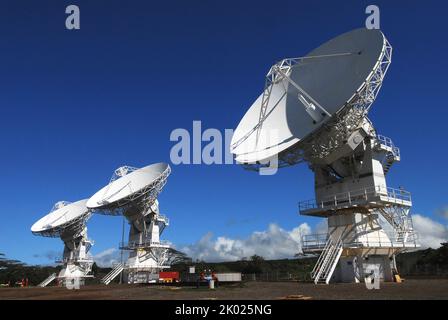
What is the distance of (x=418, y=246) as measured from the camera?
3306cm

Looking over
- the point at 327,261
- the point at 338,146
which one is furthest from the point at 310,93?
the point at 327,261

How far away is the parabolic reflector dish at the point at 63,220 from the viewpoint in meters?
61.5

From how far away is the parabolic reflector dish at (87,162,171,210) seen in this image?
1917 inches

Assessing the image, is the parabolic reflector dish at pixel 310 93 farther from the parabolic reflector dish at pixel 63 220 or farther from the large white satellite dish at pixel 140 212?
the parabolic reflector dish at pixel 63 220

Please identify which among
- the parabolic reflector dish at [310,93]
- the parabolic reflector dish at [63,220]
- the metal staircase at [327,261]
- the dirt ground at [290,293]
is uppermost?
the parabolic reflector dish at [310,93]

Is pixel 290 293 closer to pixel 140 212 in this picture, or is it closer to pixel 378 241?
pixel 378 241

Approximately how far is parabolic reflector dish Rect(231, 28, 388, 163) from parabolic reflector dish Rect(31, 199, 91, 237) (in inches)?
1481

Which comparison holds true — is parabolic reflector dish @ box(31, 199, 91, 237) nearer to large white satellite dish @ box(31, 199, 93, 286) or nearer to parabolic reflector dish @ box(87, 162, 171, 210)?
large white satellite dish @ box(31, 199, 93, 286)

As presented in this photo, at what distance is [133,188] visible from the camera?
1989 inches

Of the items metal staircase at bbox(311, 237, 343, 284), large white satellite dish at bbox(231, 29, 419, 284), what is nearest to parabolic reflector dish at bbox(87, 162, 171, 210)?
large white satellite dish at bbox(231, 29, 419, 284)

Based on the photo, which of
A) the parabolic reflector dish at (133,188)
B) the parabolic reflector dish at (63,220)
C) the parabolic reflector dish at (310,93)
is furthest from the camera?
the parabolic reflector dish at (63,220)

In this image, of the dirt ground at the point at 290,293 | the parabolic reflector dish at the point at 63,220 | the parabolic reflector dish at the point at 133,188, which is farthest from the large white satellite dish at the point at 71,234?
the dirt ground at the point at 290,293

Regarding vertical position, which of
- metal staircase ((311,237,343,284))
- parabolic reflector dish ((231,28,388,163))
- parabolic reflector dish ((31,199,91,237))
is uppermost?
parabolic reflector dish ((231,28,388,163))

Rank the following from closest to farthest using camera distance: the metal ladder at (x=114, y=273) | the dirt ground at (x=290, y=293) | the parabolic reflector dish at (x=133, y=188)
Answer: the dirt ground at (x=290, y=293) < the parabolic reflector dish at (x=133, y=188) < the metal ladder at (x=114, y=273)
